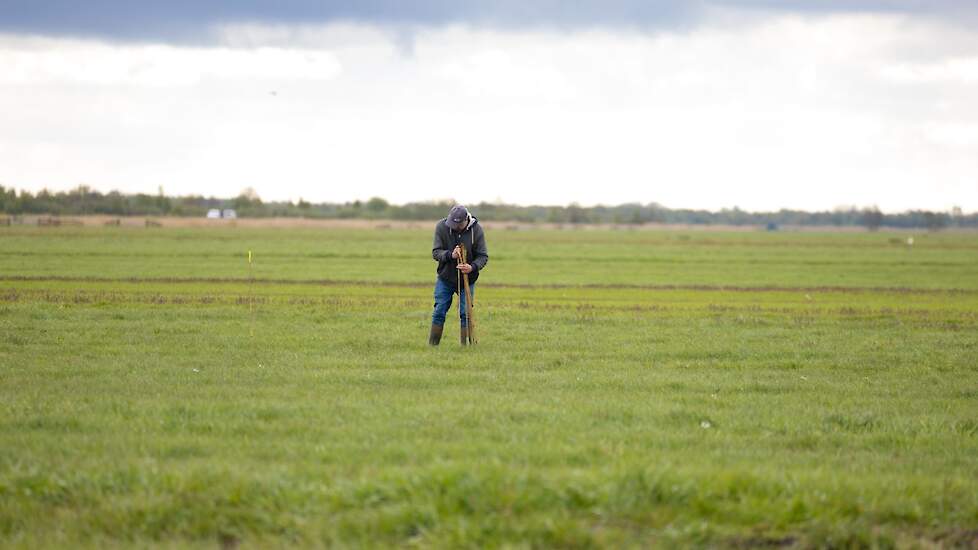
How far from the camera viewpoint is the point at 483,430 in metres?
10.3

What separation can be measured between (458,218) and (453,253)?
0.57 m

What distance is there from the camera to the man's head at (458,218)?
1705cm

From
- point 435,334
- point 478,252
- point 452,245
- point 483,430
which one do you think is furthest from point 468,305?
point 483,430

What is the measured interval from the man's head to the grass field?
2.02 meters

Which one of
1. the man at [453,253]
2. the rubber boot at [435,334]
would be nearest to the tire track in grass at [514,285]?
the rubber boot at [435,334]

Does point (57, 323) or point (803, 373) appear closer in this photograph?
point (803, 373)

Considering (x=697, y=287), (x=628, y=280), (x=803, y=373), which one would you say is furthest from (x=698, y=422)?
(x=628, y=280)

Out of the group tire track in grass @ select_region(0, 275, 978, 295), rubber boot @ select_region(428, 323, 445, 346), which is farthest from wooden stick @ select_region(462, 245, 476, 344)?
tire track in grass @ select_region(0, 275, 978, 295)

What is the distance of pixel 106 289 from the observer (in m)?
32.0

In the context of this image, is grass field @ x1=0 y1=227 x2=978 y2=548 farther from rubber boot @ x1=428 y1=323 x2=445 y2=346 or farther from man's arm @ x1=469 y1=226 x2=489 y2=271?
man's arm @ x1=469 y1=226 x2=489 y2=271

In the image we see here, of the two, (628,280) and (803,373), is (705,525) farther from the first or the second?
(628,280)

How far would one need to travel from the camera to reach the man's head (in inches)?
671

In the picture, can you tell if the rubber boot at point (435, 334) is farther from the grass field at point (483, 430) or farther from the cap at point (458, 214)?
the cap at point (458, 214)

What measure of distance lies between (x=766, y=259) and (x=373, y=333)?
167 ft
